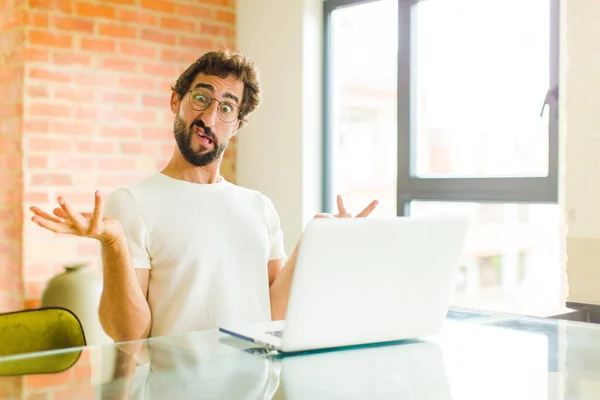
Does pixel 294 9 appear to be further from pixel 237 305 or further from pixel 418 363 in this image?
pixel 418 363

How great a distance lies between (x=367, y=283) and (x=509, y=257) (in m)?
3.10

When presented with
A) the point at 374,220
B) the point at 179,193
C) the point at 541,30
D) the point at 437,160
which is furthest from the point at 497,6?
the point at 374,220

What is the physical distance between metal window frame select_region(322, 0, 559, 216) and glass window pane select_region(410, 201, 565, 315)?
76mm

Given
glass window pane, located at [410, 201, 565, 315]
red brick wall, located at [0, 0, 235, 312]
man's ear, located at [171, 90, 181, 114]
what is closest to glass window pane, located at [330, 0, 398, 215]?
glass window pane, located at [410, 201, 565, 315]

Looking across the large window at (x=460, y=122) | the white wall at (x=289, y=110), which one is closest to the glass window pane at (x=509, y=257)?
the large window at (x=460, y=122)

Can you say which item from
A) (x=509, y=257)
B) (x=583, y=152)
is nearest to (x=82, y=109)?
(x=583, y=152)

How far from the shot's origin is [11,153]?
3.15m

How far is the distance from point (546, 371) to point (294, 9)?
9.07ft

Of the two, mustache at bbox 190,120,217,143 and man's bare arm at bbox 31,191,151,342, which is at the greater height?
mustache at bbox 190,120,217,143

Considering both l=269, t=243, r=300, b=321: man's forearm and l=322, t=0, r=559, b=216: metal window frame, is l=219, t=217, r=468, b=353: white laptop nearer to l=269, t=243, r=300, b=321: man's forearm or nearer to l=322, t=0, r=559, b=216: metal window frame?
l=269, t=243, r=300, b=321: man's forearm

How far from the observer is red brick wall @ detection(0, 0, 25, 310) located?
310cm

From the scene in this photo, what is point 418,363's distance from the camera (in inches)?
45.6

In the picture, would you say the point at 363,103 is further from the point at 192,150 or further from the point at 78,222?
the point at 78,222

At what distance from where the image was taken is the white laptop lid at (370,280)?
121 cm
